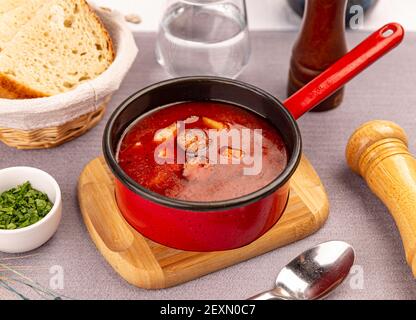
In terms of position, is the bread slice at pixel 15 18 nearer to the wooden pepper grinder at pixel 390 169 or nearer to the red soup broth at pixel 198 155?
the red soup broth at pixel 198 155

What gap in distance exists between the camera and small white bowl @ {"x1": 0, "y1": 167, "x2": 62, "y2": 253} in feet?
5.50

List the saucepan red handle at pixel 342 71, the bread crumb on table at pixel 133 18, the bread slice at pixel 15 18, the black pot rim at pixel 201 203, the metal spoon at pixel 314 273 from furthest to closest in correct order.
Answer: the bread crumb on table at pixel 133 18 < the bread slice at pixel 15 18 < the saucepan red handle at pixel 342 71 < the metal spoon at pixel 314 273 < the black pot rim at pixel 201 203

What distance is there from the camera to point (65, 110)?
1.85 meters

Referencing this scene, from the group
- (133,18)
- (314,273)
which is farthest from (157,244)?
(133,18)

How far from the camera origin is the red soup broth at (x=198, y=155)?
1.61 m

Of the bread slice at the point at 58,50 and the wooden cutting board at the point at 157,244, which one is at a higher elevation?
the bread slice at the point at 58,50

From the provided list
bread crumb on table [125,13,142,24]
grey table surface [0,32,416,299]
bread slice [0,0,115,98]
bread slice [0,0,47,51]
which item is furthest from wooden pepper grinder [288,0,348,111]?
bread slice [0,0,47,51]

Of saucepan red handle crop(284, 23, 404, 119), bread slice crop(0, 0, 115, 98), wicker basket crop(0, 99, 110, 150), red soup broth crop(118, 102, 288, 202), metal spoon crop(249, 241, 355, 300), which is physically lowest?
wicker basket crop(0, 99, 110, 150)

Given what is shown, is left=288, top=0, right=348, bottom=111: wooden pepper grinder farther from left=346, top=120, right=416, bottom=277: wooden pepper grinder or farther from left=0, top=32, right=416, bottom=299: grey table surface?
left=346, top=120, right=416, bottom=277: wooden pepper grinder

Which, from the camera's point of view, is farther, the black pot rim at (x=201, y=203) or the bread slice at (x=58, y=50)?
the bread slice at (x=58, y=50)

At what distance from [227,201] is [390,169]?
490mm

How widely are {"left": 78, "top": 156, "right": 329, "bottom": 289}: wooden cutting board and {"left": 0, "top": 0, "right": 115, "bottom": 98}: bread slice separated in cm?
26

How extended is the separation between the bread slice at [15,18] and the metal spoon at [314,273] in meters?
1.01

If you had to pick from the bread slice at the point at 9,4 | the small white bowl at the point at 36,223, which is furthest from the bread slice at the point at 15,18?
the small white bowl at the point at 36,223
